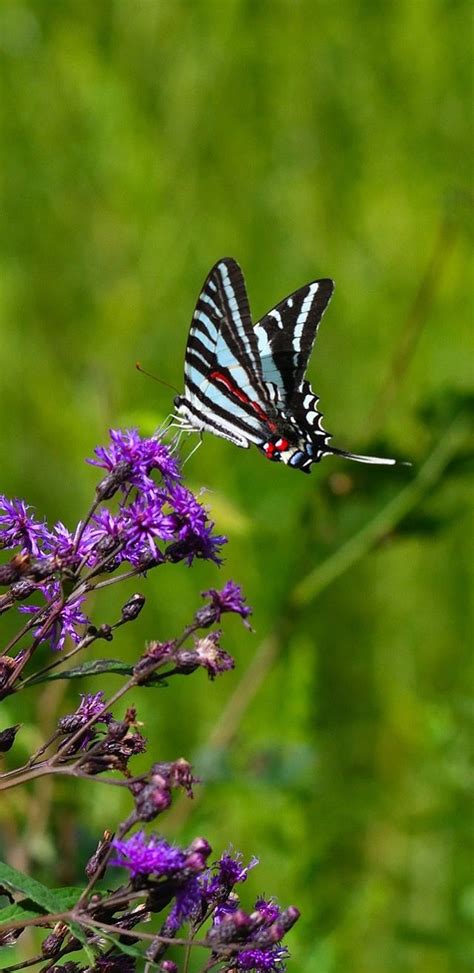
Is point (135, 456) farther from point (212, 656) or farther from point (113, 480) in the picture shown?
point (212, 656)

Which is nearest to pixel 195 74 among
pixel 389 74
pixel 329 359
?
pixel 389 74

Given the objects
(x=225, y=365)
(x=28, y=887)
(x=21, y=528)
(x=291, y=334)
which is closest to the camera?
(x=28, y=887)

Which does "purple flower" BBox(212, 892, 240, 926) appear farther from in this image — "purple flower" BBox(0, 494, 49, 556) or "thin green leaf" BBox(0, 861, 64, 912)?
"purple flower" BBox(0, 494, 49, 556)

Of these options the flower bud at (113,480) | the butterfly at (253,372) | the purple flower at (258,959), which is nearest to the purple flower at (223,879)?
the purple flower at (258,959)

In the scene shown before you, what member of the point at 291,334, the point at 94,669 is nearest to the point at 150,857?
the point at 94,669

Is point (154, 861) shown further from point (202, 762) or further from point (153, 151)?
point (153, 151)

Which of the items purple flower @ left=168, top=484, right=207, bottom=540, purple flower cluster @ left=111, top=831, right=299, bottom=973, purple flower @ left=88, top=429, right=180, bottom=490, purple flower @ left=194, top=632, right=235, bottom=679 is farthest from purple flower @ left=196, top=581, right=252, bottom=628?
purple flower cluster @ left=111, top=831, right=299, bottom=973
